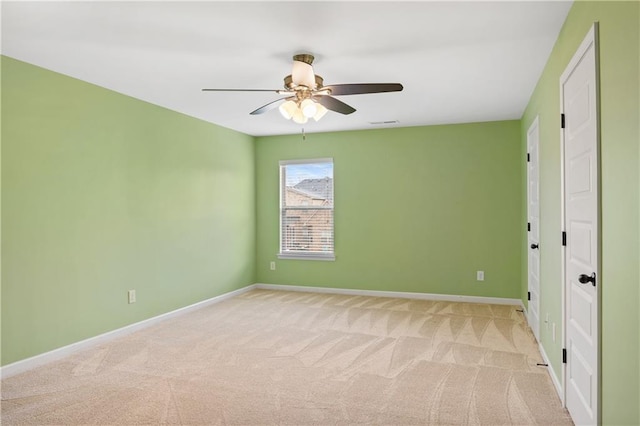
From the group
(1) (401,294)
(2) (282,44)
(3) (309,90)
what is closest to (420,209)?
(1) (401,294)

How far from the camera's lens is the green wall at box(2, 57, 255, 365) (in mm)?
3291

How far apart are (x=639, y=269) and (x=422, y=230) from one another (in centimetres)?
445

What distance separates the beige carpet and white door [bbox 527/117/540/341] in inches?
9.3

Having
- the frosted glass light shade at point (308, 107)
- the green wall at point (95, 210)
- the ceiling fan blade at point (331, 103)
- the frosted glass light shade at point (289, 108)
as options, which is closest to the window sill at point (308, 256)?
the green wall at point (95, 210)

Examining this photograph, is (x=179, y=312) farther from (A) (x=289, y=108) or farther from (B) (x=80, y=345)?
(A) (x=289, y=108)

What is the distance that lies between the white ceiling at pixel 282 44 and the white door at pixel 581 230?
57cm

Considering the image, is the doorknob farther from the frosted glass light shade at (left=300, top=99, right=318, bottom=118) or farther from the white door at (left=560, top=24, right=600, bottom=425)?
the frosted glass light shade at (left=300, top=99, right=318, bottom=118)

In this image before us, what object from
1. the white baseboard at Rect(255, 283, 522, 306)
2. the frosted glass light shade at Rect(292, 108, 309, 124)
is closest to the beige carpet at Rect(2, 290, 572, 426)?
the white baseboard at Rect(255, 283, 522, 306)

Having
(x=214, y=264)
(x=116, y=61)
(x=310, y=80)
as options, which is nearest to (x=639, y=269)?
(x=310, y=80)

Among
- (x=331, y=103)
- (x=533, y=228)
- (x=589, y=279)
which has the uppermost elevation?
(x=331, y=103)

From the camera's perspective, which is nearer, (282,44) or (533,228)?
(282,44)

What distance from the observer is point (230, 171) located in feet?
20.2

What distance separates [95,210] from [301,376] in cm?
251

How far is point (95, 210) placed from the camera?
3.96m
